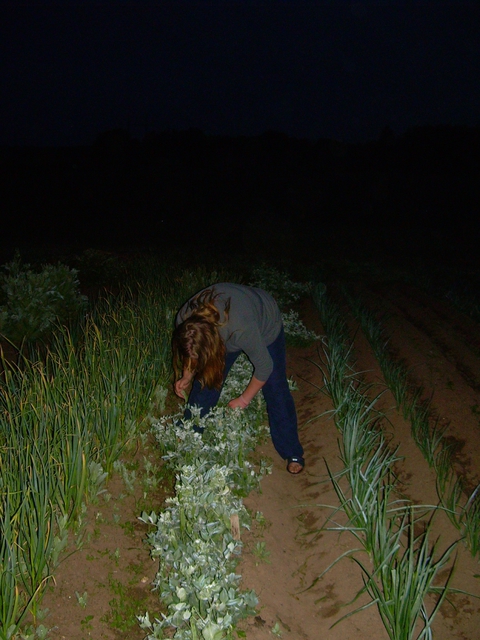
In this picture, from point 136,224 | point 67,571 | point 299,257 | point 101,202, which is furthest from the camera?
point 101,202

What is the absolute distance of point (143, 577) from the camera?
2393 mm

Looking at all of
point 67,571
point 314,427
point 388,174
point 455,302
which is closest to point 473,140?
point 388,174

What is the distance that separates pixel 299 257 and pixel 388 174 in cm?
1654

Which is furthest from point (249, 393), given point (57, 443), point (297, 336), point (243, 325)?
point (297, 336)

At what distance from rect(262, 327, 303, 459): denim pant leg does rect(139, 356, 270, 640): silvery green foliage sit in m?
0.20

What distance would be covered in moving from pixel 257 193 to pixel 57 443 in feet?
109

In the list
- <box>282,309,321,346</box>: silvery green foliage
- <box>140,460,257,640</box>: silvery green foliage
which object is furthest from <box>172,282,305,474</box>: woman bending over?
<box>282,309,321,346</box>: silvery green foliage

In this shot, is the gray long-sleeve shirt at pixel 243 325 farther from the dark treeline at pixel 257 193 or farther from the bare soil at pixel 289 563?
the dark treeline at pixel 257 193

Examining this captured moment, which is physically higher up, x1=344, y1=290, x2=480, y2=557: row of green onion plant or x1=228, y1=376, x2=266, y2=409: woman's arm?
x1=228, y1=376, x2=266, y2=409: woman's arm

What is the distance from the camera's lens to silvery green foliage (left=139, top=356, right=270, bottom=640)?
1.98 m

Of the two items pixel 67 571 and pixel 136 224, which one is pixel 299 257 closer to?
pixel 136 224

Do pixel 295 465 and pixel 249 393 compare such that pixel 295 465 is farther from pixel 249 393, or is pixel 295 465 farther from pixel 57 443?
pixel 57 443

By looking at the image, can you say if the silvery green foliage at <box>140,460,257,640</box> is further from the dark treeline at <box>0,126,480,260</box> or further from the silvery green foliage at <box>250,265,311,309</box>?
the dark treeline at <box>0,126,480,260</box>

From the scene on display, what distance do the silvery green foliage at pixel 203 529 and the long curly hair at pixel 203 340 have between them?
475mm
